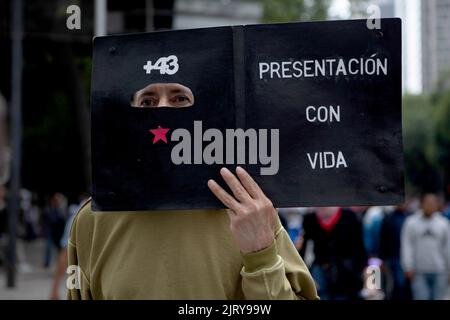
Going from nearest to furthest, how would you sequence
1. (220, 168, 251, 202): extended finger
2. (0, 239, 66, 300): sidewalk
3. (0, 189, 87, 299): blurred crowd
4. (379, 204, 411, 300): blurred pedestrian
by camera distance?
1. (220, 168, 251, 202): extended finger
2. (379, 204, 411, 300): blurred pedestrian
3. (0, 189, 87, 299): blurred crowd
4. (0, 239, 66, 300): sidewalk

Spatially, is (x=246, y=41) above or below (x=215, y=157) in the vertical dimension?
above

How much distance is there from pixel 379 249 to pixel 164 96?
890cm

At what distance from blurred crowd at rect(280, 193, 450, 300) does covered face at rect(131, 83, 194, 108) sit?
169 inches

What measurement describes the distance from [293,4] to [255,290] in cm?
2883

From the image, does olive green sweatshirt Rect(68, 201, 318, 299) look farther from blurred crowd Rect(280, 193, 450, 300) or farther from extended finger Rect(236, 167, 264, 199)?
blurred crowd Rect(280, 193, 450, 300)

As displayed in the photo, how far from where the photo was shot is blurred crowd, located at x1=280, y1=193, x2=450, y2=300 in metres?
7.09

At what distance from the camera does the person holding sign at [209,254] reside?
221 centimetres

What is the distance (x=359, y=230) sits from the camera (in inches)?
285

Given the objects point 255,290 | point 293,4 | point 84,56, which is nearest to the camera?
point 255,290

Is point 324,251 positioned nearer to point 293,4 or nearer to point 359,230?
point 359,230

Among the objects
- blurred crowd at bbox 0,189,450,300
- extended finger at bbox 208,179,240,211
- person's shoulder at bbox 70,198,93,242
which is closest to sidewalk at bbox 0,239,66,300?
blurred crowd at bbox 0,189,450,300

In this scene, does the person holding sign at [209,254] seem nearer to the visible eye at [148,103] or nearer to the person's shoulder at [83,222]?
the person's shoulder at [83,222]

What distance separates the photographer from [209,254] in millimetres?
2330
